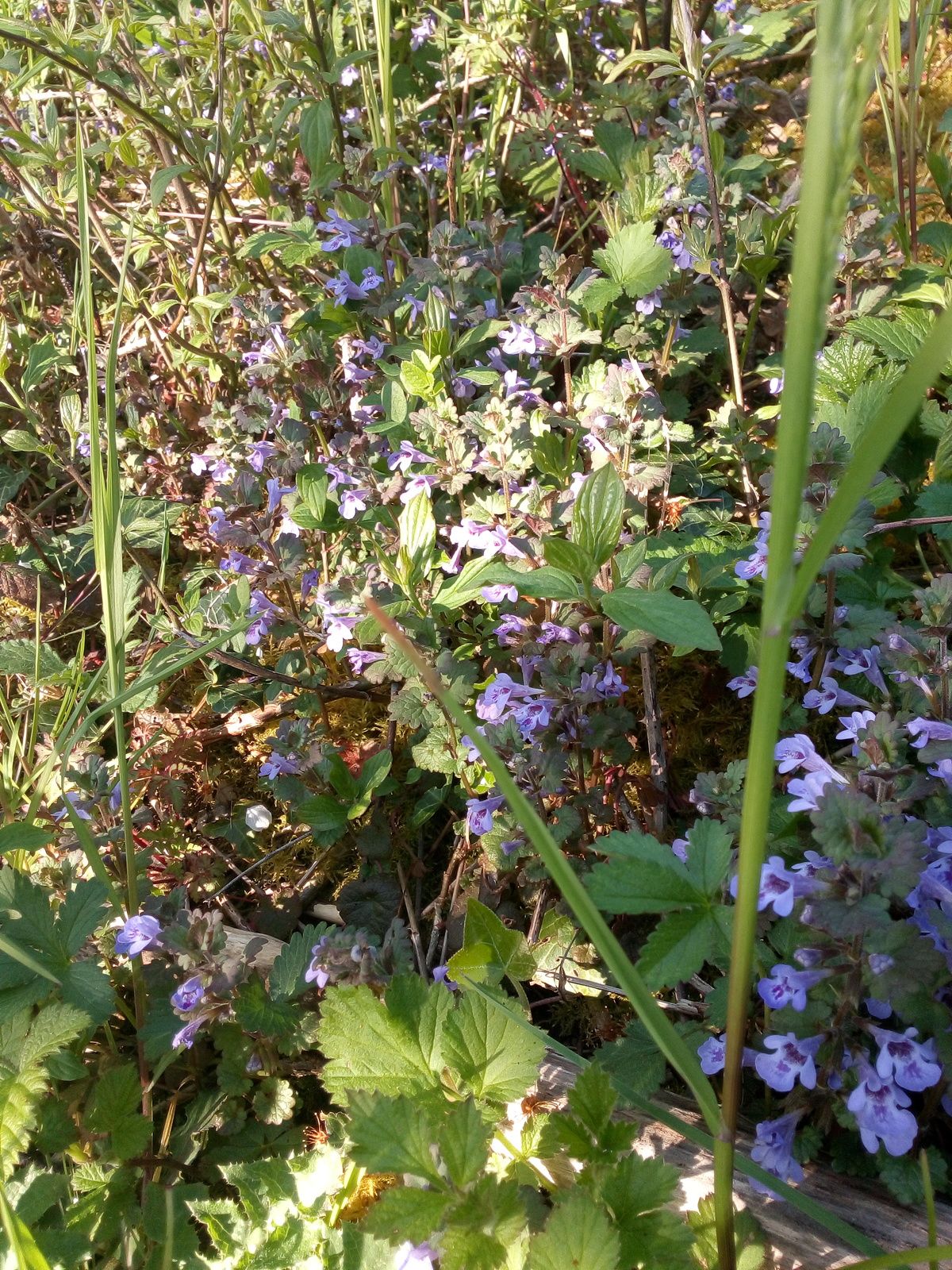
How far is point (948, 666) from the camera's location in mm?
1515

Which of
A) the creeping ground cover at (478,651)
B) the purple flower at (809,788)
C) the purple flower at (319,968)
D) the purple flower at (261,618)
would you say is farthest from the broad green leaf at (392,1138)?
the purple flower at (261,618)

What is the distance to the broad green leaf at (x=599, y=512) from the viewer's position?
1771 mm

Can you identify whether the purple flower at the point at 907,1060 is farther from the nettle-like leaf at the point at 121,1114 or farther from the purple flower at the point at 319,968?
the nettle-like leaf at the point at 121,1114

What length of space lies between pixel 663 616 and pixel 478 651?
768 mm

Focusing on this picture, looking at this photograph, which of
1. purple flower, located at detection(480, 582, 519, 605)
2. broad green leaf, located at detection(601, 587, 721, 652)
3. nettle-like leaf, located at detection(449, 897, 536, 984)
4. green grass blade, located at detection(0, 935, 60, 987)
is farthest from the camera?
purple flower, located at detection(480, 582, 519, 605)

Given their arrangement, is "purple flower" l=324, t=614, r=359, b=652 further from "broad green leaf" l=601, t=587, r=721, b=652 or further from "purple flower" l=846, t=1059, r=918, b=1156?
"purple flower" l=846, t=1059, r=918, b=1156

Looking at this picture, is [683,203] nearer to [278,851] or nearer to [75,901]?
[278,851]

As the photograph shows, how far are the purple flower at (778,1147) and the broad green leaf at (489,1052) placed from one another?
35 centimetres

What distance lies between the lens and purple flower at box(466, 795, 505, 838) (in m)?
1.90

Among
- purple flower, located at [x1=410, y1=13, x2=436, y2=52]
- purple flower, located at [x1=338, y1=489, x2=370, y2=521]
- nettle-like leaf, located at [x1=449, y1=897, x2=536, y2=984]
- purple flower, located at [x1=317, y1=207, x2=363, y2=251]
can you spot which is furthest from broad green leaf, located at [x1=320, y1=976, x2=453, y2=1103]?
purple flower, located at [x1=410, y1=13, x2=436, y2=52]

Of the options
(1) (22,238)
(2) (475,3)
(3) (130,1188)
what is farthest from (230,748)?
(2) (475,3)

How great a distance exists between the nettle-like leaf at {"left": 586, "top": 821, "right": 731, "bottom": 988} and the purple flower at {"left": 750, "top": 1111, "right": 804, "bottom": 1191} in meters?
0.27

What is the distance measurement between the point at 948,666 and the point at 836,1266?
930 mm

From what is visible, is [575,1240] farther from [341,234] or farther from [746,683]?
[341,234]
